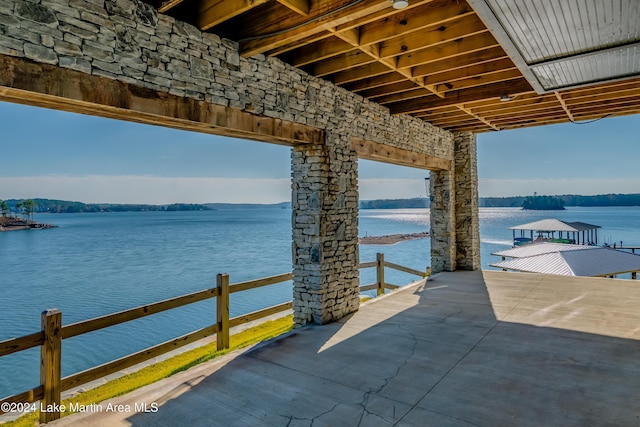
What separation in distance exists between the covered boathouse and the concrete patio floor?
0.02m

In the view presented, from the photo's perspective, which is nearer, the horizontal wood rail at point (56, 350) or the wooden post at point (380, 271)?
the horizontal wood rail at point (56, 350)

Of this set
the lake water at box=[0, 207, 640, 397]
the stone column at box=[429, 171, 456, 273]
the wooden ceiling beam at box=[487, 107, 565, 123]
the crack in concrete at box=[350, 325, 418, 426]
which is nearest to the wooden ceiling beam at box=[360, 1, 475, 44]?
the crack in concrete at box=[350, 325, 418, 426]

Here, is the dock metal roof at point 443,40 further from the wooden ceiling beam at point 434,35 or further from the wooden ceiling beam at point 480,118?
the wooden ceiling beam at point 480,118

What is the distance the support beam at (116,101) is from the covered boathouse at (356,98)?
1cm

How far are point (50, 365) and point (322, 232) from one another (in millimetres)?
3008

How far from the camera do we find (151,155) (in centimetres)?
5438

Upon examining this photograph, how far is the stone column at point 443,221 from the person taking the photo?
8.20m

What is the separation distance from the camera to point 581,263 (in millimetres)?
7812

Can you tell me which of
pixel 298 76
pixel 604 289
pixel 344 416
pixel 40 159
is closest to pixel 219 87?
pixel 298 76

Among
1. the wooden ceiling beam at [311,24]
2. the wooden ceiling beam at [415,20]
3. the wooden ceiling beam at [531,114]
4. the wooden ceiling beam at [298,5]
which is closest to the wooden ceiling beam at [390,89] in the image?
the wooden ceiling beam at [415,20]

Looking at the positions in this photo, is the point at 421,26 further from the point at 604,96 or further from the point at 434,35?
the point at 604,96

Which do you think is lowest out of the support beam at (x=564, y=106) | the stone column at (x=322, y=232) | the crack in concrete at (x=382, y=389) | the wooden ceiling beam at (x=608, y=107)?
the crack in concrete at (x=382, y=389)

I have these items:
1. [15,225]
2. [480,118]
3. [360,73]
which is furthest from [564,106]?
[15,225]

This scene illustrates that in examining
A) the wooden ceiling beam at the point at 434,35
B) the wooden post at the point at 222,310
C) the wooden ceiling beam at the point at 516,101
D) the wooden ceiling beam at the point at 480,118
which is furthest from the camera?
the wooden ceiling beam at the point at 480,118
